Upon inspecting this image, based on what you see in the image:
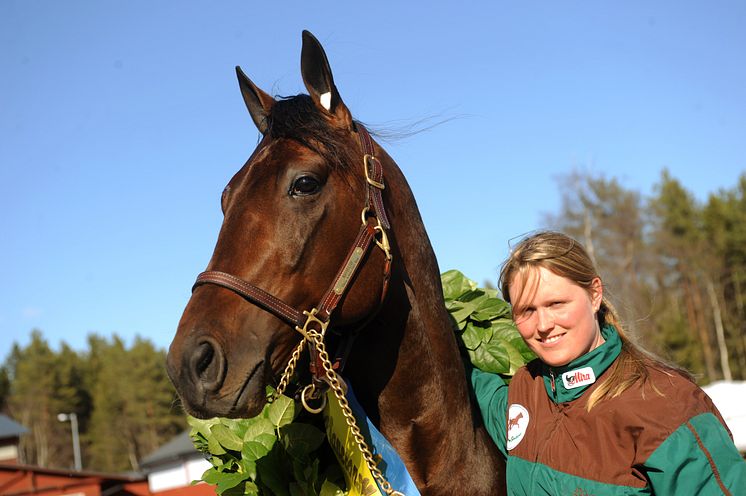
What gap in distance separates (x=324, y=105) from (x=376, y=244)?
65cm

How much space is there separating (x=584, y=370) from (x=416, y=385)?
0.67 m

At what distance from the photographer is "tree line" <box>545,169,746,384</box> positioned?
91.5 ft

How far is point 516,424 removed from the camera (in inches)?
103

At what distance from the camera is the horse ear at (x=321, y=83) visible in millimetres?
2592

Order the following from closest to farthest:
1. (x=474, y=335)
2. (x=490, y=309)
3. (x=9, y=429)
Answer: (x=474, y=335)
(x=490, y=309)
(x=9, y=429)

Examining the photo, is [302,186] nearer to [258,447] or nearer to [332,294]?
[332,294]

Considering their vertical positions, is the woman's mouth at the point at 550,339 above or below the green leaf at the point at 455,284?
below

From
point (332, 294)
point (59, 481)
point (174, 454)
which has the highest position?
point (174, 454)

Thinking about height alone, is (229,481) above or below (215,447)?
below

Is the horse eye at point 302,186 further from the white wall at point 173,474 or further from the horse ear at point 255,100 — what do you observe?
the white wall at point 173,474

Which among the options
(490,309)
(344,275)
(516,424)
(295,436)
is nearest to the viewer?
(344,275)

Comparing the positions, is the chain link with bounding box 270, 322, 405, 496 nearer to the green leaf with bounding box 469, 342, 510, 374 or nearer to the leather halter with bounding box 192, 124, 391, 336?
the leather halter with bounding box 192, 124, 391, 336

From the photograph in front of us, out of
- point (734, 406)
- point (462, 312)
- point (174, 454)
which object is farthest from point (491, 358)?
point (174, 454)

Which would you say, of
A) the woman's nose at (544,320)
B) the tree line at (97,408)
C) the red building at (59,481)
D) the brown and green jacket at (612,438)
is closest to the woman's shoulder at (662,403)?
the brown and green jacket at (612,438)
